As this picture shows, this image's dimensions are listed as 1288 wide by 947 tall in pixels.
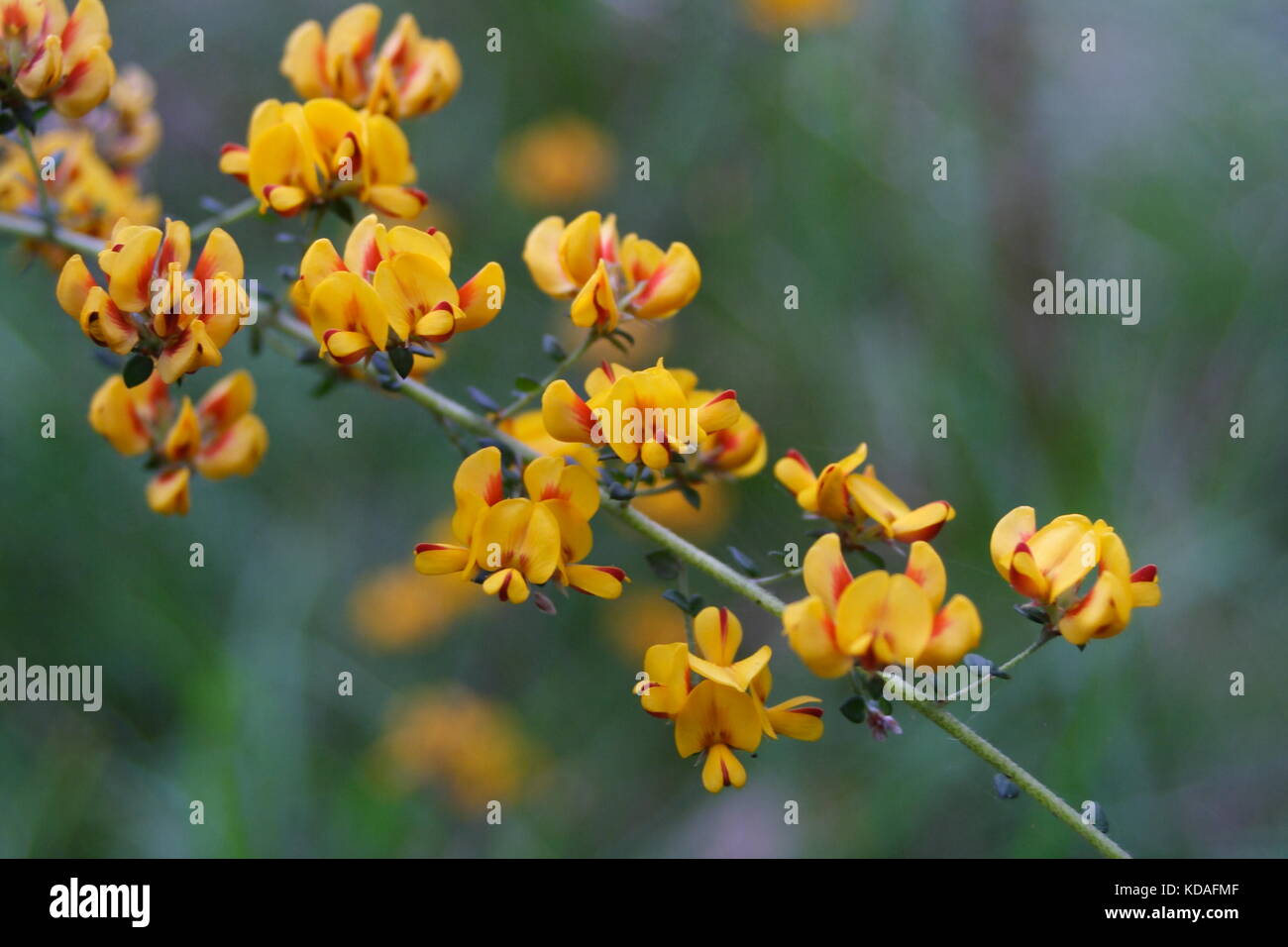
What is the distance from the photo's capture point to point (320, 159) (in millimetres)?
1424

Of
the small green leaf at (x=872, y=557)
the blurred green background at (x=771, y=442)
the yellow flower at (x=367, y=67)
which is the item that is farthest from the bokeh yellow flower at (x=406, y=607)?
the small green leaf at (x=872, y=557)

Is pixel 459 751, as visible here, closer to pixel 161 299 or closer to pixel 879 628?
pixel 161 299

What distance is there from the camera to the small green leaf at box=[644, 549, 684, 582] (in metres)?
1.30

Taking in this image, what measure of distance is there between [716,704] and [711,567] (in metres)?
0.16

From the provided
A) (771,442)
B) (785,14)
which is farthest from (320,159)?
(785,14)

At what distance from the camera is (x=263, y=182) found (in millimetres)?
1406

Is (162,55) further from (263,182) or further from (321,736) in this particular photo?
(263,182)

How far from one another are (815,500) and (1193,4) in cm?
359

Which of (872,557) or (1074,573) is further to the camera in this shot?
(872,557)

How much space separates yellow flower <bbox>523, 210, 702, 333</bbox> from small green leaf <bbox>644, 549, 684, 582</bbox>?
0.94ft

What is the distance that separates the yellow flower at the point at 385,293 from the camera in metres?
1.23

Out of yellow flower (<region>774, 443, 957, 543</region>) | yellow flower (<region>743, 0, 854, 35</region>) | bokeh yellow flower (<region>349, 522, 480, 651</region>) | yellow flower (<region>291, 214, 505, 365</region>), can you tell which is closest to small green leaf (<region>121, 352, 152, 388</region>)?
yellow flower (<region>291, 214, 505, 365</region>)

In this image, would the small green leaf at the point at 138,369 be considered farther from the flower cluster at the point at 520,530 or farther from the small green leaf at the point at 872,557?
the small green leaf at the point at 872,557
